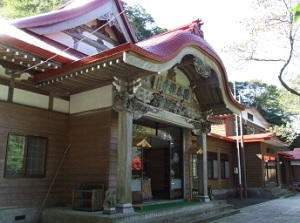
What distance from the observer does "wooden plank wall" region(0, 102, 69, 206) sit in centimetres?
717

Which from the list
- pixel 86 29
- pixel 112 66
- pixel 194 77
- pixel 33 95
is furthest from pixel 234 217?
pixel 86 29

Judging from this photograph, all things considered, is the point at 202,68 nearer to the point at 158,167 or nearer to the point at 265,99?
the point at 158,167

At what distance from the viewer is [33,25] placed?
28.5 feet

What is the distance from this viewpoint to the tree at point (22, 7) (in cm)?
1892

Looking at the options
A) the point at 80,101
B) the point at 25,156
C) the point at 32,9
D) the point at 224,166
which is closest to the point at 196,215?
the point at 80,101

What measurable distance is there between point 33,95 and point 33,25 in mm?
2212

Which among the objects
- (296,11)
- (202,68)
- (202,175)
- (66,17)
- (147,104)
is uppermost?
(66,17)

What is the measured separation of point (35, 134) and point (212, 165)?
11739mm

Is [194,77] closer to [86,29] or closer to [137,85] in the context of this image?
[137,85]

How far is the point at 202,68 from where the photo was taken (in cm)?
953

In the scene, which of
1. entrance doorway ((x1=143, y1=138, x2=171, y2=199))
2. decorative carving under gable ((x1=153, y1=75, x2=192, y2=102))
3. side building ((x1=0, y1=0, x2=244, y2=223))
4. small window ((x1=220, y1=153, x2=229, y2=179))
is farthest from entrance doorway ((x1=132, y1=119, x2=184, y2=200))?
small window ((x1=220, y1=153, x2=229, y2=179))

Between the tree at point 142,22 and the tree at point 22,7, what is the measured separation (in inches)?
276

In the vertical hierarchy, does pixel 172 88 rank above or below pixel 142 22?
Result: below

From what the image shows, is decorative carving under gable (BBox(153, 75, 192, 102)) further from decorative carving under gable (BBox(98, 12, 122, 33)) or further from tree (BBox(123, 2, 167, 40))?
tree (BBox(123, 2, 167, 40))
